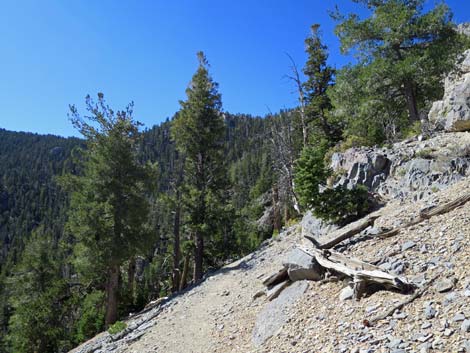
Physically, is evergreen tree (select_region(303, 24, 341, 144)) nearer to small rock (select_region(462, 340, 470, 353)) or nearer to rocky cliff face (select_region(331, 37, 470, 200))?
rocky cliff face (select_region(331, 37, 470, 200))

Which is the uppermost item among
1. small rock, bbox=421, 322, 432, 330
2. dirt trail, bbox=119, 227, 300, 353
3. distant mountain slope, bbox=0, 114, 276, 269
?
distant mountain slope, bbox=0, 114, 276, 269

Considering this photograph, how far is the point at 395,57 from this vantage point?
17.3 metres

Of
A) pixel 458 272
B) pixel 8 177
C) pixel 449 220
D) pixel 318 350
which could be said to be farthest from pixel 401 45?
pixel 8 177

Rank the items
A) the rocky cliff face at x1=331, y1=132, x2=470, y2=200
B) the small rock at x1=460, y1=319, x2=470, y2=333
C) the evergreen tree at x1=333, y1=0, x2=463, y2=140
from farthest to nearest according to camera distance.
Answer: the evergreen tree at x1=333, y1=0, x2=463, y2=140, the rocky cliff face at x1=331, y1=132, x2=470, y2=200, the small rock at x1=460, y1=319, x2=470, y2=333

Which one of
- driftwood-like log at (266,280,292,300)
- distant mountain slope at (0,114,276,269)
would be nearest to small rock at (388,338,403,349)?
driftwood-like log at (266,280,292,300)

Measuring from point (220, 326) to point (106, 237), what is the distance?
909 cm

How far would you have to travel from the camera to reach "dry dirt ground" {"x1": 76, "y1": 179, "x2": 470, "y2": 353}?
15.7 ft

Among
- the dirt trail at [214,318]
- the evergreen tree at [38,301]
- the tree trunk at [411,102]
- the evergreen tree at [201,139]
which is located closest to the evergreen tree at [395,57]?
the tree trunk at [411,102]

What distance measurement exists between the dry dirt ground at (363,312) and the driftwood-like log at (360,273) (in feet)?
0.61

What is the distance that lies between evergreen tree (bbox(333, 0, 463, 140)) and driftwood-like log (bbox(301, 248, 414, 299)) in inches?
468

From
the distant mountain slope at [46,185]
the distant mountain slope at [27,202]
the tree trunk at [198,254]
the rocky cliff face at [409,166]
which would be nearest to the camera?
the rocky cliff face at [409,166]

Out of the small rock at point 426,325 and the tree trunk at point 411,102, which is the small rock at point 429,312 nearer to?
the small rock at point 426,325

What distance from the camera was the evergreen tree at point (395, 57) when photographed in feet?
53.3

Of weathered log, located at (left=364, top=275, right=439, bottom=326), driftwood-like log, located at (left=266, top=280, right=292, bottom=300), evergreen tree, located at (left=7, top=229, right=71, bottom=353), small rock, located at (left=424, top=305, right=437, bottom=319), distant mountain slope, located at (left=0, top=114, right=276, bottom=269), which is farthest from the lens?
distant mountain slope, located at (left=0, top=114, right=276, bottom=269)
